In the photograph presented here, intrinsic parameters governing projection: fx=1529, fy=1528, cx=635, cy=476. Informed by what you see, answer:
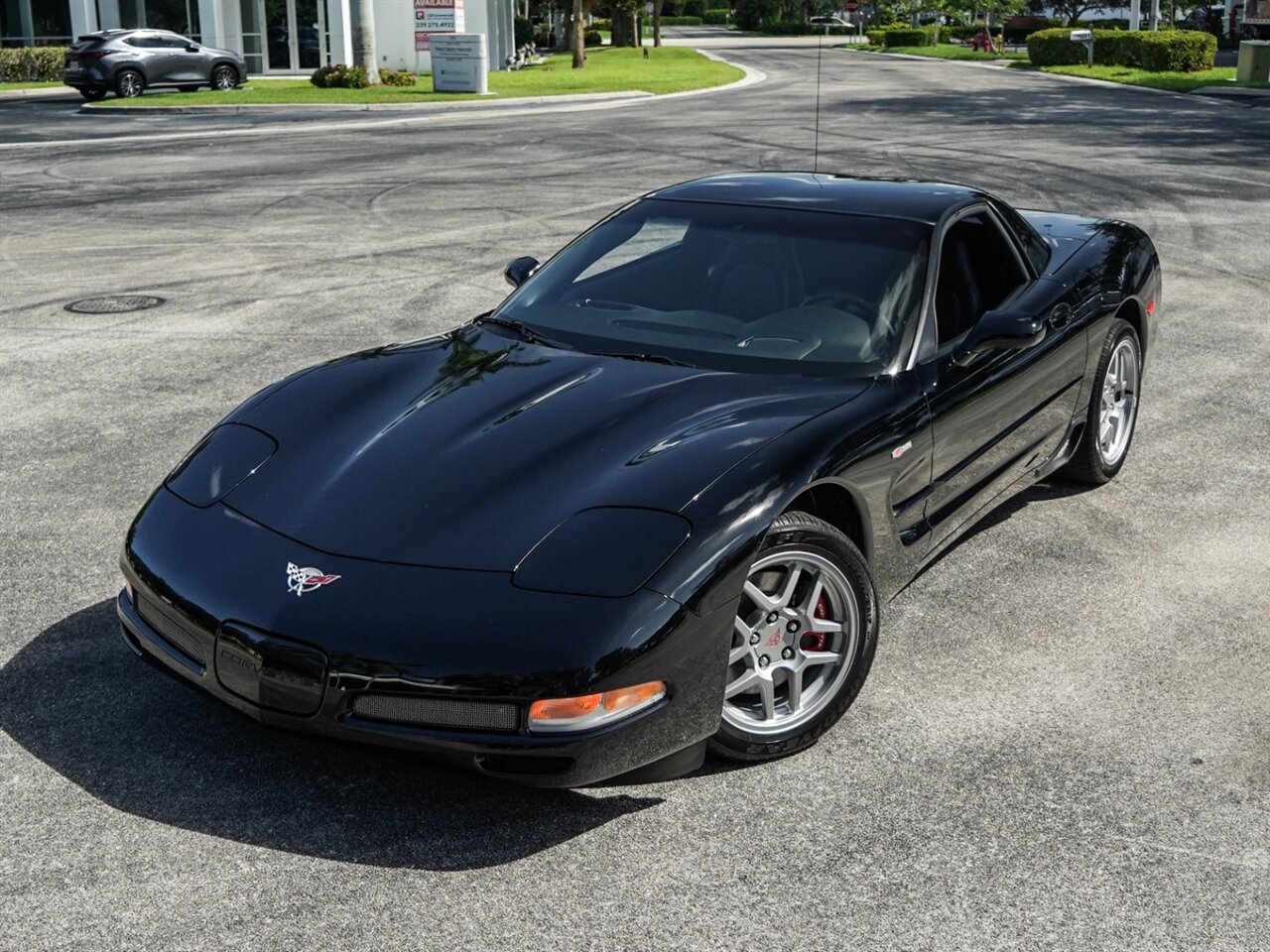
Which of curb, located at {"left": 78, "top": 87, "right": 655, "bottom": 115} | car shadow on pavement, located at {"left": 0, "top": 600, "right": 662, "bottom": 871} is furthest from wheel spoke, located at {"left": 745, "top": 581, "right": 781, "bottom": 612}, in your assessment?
curb, located at {"left": 78, "top": 87, "right": 655, "bottom": 115}

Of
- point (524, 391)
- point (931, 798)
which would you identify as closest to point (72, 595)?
point (524, 391)

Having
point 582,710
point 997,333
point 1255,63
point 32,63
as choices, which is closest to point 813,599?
point 582,710

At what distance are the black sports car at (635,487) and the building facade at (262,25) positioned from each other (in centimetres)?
3781

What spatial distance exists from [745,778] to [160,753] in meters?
1.65

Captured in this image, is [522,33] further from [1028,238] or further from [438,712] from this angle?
[438,712]

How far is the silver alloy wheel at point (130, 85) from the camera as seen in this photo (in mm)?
34250

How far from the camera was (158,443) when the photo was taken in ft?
24.3

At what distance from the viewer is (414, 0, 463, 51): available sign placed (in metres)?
37.7

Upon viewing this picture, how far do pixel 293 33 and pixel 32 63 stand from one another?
7.57 meters

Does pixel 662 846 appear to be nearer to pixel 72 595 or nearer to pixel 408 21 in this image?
pixel 72 595

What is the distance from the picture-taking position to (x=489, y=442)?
14.9 ft

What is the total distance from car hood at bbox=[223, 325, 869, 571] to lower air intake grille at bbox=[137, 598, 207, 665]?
37 cm

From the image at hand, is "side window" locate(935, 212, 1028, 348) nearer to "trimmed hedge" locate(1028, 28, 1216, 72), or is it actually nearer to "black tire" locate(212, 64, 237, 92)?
"black tire" locate(212, 64, 237, 92)

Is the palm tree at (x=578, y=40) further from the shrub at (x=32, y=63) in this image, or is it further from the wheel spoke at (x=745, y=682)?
the wheel spoke at (x=745, y=682)
